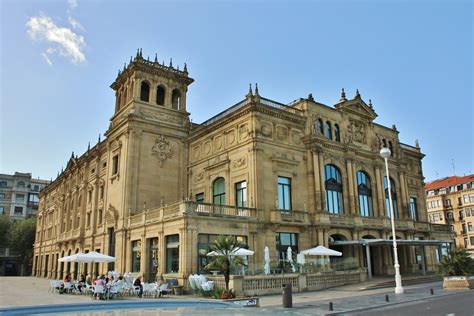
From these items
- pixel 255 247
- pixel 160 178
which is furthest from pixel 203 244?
pixel 160 178

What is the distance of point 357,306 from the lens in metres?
17.7

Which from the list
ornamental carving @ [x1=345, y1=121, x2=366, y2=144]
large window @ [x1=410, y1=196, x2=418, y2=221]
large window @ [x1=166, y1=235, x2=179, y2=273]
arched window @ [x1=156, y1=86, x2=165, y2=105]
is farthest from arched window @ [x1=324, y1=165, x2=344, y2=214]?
arched window @ [x1=156, y1=86, x2=165, y2=105]

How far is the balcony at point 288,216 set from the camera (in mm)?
29719

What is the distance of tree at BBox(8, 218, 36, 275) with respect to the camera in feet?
223

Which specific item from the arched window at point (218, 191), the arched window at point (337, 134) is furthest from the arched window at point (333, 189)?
the arched window at point (218, 191)

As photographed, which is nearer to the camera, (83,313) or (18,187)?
(83,313)

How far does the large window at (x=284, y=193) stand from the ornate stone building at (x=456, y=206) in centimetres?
4895

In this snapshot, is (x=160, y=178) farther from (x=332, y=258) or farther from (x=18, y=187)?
(x=18, y=187)

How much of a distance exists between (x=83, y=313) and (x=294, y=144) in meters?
31.2

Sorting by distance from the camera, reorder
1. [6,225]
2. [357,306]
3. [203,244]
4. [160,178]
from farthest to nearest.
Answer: [6,225] → [160,178] → [203,244] → [357,306]

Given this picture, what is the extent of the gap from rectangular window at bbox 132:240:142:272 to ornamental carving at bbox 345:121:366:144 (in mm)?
20638

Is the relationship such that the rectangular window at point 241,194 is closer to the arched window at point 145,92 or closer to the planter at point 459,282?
the arched window at point 145,92

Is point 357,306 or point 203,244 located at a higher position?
point 203,244

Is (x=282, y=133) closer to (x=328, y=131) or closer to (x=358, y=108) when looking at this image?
(x=328, y=131)
